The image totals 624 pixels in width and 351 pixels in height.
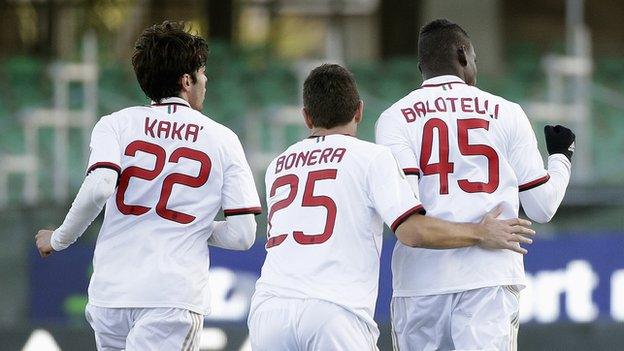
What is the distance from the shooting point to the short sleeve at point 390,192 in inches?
169

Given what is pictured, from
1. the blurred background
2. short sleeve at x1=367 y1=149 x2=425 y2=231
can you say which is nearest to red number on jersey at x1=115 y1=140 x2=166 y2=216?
short sleeve at x1=367 y1=149 x2=425 y2=231

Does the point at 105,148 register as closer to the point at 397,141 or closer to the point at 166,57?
the point at 166,57

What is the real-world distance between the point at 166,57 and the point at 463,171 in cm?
112

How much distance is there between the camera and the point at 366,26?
55.0 feet

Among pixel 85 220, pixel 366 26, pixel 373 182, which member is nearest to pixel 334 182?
pixel 373 182

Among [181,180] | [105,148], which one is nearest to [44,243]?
[105,148]

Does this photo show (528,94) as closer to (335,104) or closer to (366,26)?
(366,26)

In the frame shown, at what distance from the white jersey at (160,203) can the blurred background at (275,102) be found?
10.4ft

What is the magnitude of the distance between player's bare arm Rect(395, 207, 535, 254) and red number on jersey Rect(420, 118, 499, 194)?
0.11 meters

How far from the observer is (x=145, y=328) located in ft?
14.8

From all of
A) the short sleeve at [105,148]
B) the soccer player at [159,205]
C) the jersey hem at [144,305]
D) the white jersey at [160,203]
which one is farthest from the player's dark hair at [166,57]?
the jersey hem at [144,305]

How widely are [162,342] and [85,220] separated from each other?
504 millimetres

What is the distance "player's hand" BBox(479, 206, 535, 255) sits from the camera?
461 cm

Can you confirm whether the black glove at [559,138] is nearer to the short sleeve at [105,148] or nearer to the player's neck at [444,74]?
the player's neck at [444,74]
